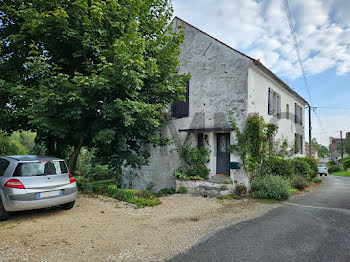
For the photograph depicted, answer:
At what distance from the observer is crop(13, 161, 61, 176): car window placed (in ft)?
16.0

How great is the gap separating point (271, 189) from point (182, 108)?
17.9 ft

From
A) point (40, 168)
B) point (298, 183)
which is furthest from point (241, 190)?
point (40, 168)

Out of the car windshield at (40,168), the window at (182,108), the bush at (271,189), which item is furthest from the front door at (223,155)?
the car windshield at (40,168)

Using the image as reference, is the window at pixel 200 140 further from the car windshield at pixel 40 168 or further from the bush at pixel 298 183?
the car windshield at pixel 40 168

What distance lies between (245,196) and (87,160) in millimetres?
18449

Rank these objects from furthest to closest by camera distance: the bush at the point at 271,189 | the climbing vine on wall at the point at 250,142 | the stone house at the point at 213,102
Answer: the stone house at the point at 213,102
the climbing vine on wall at the point at 250,142
the bush at the point at 271,189

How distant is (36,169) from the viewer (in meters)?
5.07

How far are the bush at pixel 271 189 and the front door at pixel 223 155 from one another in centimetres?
141

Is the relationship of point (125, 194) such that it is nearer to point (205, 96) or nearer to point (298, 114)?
point (205, 96)

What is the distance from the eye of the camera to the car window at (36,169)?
486cm

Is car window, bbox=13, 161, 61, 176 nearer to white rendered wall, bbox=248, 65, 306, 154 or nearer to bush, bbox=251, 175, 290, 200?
bush, bbox=251, 175, 290, 200

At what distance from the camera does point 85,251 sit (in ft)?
11.4

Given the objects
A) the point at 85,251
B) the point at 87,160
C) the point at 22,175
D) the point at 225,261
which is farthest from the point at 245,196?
the point at 87,160

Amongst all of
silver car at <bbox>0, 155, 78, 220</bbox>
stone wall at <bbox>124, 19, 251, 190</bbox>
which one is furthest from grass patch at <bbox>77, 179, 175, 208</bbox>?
stone wall at <bbox>124, 19, 251, 190</bbox>
